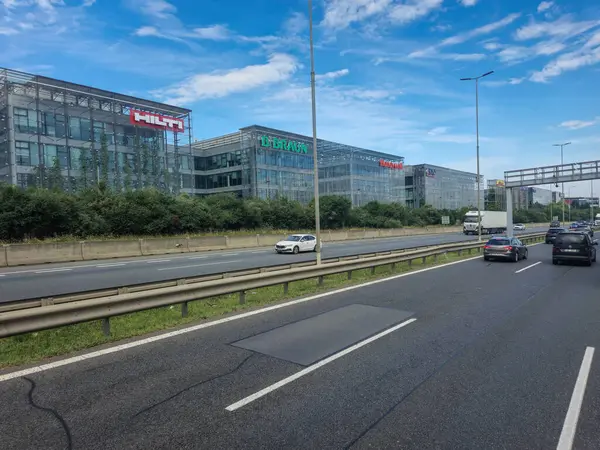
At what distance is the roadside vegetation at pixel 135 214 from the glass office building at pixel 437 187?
182 feet

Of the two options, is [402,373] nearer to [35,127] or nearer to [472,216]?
[35,127]

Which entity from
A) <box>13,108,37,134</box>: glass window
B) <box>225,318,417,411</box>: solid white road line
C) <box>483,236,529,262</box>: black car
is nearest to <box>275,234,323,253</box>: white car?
<box>483,236,529,262</box>: black car

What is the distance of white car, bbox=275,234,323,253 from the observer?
28719 mm

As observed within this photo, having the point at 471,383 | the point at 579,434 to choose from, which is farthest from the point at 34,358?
the point at 579,434

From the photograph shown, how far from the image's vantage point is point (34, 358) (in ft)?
18.9

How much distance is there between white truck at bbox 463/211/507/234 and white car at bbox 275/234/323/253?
36.0 metres

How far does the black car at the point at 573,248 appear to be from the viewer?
62.5 ft

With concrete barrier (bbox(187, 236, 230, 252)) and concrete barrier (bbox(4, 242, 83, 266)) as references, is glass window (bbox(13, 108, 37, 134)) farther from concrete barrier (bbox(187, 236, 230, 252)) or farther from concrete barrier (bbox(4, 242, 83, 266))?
concrete barrier (bbox(4, 242, 83, 266))

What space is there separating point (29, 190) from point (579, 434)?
32.7 meters

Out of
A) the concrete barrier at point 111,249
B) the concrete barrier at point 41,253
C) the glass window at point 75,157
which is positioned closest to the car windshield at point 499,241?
the concrete barrier at point 111,249

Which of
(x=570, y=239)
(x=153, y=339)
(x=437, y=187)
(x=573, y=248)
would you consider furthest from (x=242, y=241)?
(x=437, y=187)

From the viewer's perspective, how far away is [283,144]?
232 feet

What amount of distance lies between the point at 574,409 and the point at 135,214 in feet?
106

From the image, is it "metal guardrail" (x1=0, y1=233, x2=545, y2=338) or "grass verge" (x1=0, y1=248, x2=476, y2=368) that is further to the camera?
"grass verge" (x1=0, y1=248, x2=476, y2=368)
